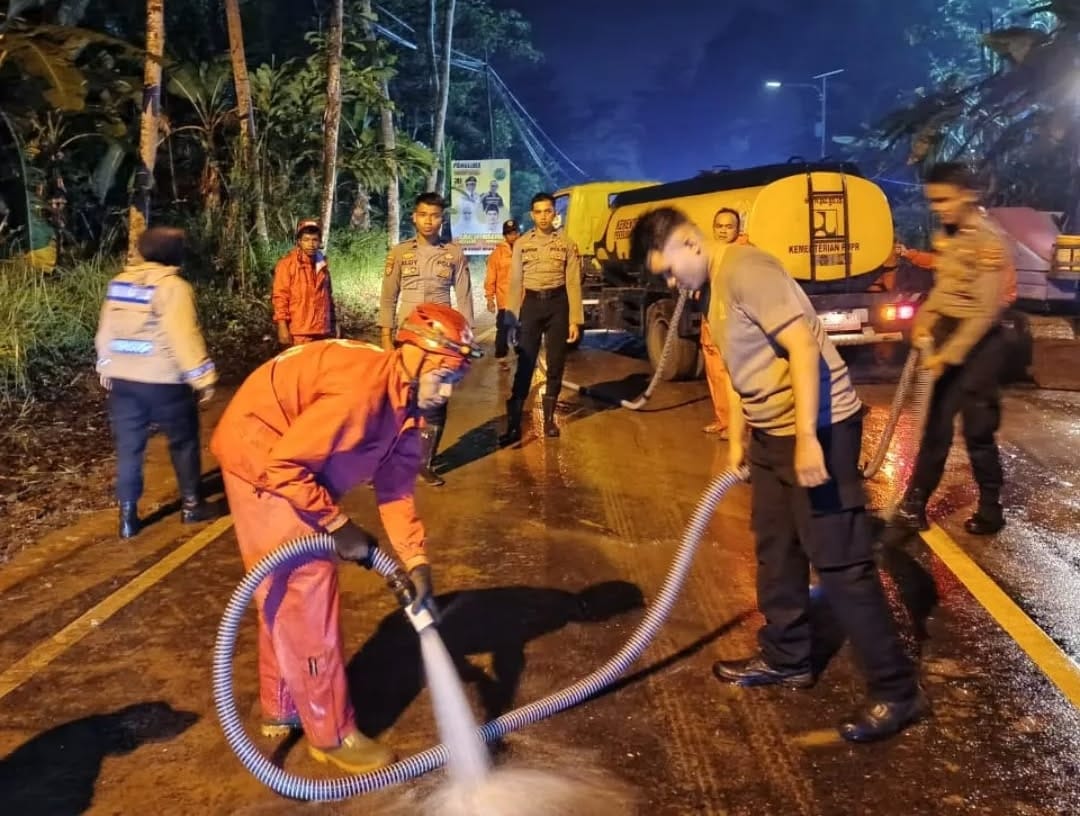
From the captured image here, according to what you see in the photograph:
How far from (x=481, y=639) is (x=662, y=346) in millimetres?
7807

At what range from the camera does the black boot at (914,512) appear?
5719 mm

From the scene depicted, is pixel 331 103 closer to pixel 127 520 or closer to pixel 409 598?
pixel 127 520

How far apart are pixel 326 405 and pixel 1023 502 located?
16.3ft

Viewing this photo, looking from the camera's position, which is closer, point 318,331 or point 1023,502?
point 1023,502

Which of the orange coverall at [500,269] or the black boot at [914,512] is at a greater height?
the orange coverall at [500,269]

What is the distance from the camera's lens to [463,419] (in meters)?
9.36

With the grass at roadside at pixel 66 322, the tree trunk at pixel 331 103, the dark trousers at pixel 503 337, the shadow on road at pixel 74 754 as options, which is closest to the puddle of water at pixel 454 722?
the shadow on road at pixel 74 754

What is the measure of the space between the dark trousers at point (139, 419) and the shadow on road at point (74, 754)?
7.56 feet

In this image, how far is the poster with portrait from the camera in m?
27.8

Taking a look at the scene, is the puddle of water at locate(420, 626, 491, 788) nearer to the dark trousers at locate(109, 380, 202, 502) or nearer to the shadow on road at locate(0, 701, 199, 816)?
the shadow on road at locate(0, 701, 199, 816)

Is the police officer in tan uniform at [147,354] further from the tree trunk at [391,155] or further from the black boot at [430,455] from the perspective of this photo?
the tree trunk at [391,155]

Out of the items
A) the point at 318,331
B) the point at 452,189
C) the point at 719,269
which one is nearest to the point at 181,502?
the point at 318,331

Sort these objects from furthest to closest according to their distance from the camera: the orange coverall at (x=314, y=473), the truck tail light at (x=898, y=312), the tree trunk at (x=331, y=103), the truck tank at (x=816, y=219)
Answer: the tree trunk at (x=331, y=103), the truck tail light at (x=898, y=312), the truck tank at (x=816, y=219), the orange coverall at (x=314, y=473)

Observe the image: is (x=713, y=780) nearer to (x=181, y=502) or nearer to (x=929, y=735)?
(x=929, y=735)
